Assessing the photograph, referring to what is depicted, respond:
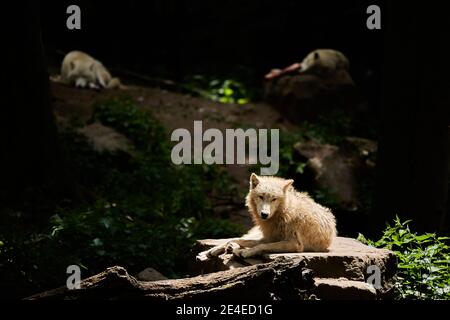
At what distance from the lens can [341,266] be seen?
6.49 metres

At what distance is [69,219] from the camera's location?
28.9ft

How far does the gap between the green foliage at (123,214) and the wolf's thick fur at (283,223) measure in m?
2.05

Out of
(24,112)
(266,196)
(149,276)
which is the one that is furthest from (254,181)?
(24,112)

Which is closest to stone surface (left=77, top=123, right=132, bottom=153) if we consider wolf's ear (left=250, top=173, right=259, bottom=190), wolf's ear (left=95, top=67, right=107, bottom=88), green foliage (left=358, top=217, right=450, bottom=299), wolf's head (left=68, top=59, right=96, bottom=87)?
wolf's head (left=68, top=59, right=96, bottom=87)

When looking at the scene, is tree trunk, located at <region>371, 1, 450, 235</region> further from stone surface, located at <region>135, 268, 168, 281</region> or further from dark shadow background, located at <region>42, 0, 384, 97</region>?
dark shadow background, located at <region>42, 0, 384, 97</region>

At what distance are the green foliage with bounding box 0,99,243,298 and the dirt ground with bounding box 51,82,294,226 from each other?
65 centimetres

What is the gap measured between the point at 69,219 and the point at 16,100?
250cm

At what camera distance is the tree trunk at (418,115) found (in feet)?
28.8

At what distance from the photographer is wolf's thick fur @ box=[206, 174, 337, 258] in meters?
6.77

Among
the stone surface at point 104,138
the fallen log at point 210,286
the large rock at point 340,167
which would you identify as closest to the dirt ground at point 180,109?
the stone surface at point 104,138

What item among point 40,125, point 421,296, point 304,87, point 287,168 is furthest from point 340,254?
point 304,87

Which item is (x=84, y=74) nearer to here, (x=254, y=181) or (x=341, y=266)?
(x=254, y=181)

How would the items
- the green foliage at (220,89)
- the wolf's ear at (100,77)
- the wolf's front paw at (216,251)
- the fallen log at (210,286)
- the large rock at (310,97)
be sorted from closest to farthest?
the fallen log at (210,286)
the wolf's front paw at (216,251)
the large rock at (310,97)
the wolf's ear at (100,77)
the green foliage at (220,89)

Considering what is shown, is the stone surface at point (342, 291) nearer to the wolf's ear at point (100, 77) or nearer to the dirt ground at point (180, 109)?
the dirt ground at point (180, 109)
